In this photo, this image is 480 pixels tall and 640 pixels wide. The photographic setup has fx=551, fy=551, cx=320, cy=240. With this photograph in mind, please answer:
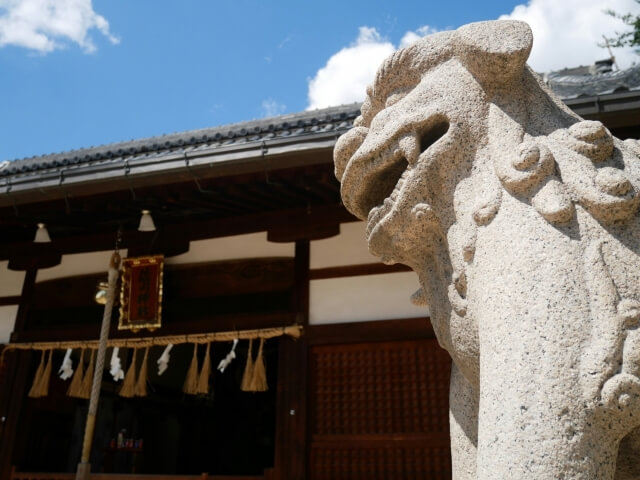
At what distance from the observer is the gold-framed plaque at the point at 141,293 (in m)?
6.09

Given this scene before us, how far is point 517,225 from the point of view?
1385 mm

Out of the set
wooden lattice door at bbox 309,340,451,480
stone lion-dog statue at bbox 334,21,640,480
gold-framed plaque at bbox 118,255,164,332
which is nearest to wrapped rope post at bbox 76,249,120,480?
gold-framed plaque at bbox 118,255,164,332

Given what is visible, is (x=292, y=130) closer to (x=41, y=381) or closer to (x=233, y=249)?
(x=233, y=249)

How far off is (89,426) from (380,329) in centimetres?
266

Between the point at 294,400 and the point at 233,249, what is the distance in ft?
6.32

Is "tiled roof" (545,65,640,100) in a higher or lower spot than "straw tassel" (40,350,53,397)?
higher

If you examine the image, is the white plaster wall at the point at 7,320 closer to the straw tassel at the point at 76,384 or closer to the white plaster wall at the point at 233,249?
the straw tassel at the point at 76,384

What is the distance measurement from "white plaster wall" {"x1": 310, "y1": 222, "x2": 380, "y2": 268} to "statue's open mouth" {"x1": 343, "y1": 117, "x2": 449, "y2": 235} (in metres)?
3.80

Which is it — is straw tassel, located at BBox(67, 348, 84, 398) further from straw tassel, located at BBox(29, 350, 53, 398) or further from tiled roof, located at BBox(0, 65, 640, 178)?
tiled roof, located at BBox(0, 65, 640, 178)

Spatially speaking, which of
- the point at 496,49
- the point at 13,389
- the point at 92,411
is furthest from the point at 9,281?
the point at 496,49

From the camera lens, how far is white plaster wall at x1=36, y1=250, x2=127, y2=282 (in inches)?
265

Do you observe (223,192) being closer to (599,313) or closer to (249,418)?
→ (599,313)

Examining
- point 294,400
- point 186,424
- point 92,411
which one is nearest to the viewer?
point 92,411

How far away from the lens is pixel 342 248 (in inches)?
227
